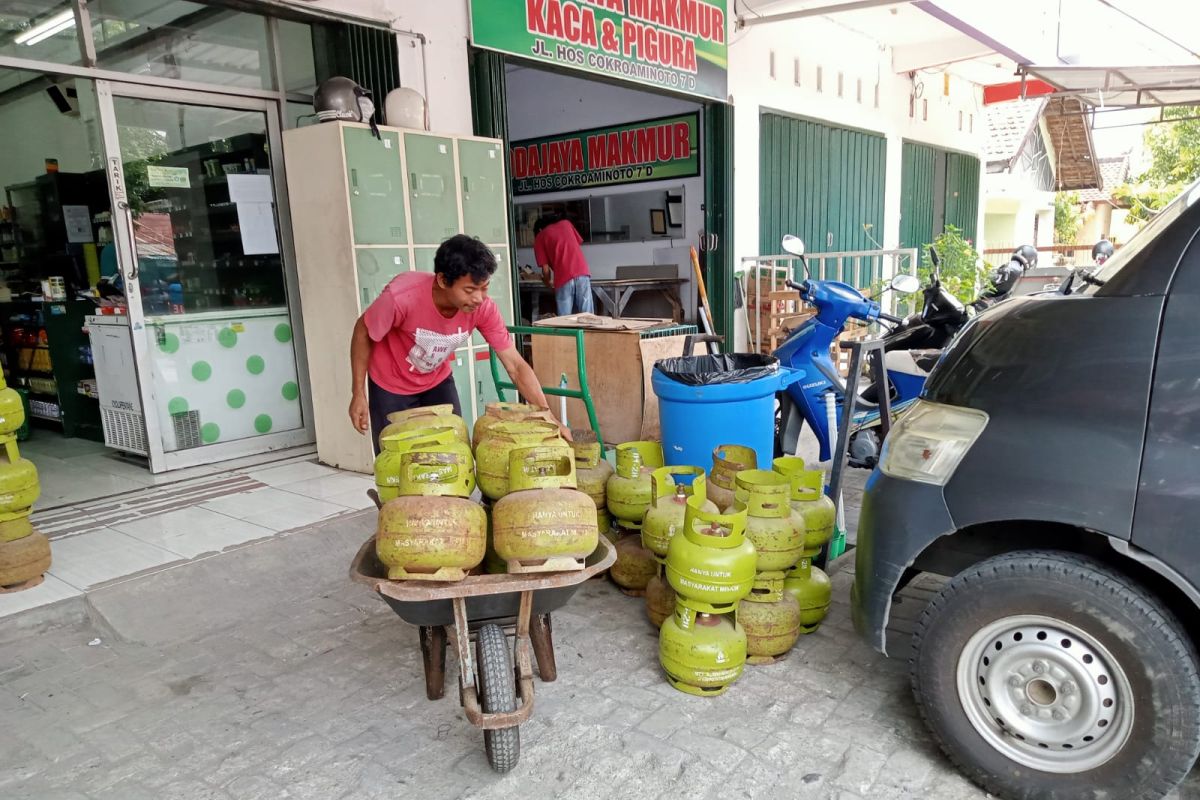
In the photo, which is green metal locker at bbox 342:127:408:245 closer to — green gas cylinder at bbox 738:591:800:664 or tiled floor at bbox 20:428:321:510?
tiled floor at bbox 20:428:321:510

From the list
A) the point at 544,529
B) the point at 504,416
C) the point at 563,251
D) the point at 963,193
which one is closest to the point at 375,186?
the point at 504,416

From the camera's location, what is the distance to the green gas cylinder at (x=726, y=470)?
353 centimetres

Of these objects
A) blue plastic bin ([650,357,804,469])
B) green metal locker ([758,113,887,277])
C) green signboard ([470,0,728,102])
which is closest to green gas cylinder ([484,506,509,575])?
blue plastic bin ([650,357,804,469])

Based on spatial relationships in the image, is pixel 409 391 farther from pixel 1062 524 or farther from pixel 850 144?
pixel 850 144

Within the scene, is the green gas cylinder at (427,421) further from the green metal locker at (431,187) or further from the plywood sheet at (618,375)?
the plywood sheet at (618,375)

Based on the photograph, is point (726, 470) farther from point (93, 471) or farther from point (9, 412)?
point (93, 471)

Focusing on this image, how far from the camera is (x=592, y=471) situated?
3.76 metres

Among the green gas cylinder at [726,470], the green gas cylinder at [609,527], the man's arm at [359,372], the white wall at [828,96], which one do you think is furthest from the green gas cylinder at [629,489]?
the white wall at [828,96]

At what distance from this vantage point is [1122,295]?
6.95 feet

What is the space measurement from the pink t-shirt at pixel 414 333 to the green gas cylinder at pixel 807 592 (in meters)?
1.74

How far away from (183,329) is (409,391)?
2.59 m

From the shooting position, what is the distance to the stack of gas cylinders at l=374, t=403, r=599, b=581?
229cm

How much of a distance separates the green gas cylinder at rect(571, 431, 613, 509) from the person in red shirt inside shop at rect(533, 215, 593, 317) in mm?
5302

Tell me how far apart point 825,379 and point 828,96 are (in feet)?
22.0
